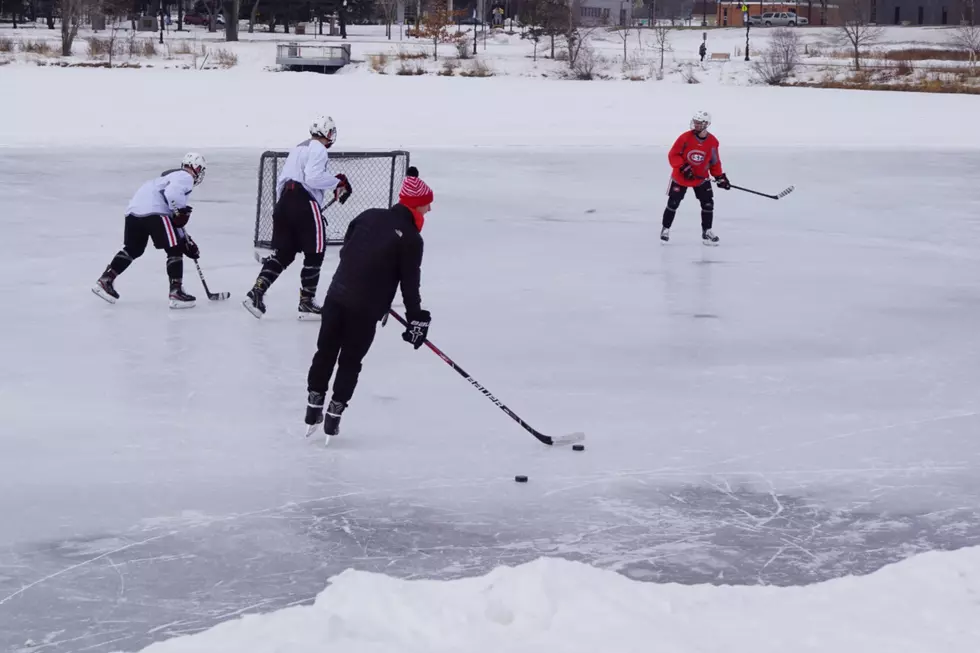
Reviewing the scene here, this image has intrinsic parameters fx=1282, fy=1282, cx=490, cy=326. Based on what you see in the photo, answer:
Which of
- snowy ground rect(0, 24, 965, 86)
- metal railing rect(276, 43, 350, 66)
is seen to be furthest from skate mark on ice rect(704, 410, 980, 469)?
metal railing rect(276, 43, 350, 66)

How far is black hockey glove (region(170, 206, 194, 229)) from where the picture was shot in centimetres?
682

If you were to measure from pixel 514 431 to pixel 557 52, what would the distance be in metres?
36.5

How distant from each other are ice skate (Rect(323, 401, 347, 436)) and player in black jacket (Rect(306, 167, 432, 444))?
132 mm

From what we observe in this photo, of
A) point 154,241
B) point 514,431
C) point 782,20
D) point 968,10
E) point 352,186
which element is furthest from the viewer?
point 782,20

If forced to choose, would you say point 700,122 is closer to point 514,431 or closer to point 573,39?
point 514,431

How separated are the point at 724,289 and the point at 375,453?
3762mm

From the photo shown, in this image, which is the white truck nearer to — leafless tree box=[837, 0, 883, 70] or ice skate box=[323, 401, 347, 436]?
leafless tree box=[837, 0, 883, 70]

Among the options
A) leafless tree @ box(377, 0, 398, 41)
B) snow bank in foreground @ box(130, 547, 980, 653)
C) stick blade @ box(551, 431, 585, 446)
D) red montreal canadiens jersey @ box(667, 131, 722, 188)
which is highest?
leafless tree @ box(377, 0, 398, 41)

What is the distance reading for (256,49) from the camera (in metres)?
36.5

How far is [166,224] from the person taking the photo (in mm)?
6918

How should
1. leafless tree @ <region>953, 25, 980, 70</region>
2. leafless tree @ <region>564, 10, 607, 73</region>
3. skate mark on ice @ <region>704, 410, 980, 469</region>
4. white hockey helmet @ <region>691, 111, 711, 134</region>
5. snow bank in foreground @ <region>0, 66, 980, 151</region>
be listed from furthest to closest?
leafless tree @ <region>953, 25, 980, 70</region> → leafless tree @ <region>564, 10, 607, 73</region> → snow bank in foreground @ <region>0, 66, 980, 151</region> → white hockey helmet @ <region>691, 111, 711, 134</region> → skate mark on ice @ <region>704, 410, 980, 469</region>

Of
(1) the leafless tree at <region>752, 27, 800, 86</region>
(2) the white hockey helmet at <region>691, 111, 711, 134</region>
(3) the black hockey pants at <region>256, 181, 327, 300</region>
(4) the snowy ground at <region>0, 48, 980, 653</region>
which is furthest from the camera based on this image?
(1) the leafless tree at <region>752, 27, 800, 86</region>

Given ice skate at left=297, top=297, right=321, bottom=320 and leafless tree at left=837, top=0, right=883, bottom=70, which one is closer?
ice skate at left=297, top=297, right=321, bottom=320

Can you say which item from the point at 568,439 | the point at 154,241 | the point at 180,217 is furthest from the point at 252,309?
the point at 568,439
